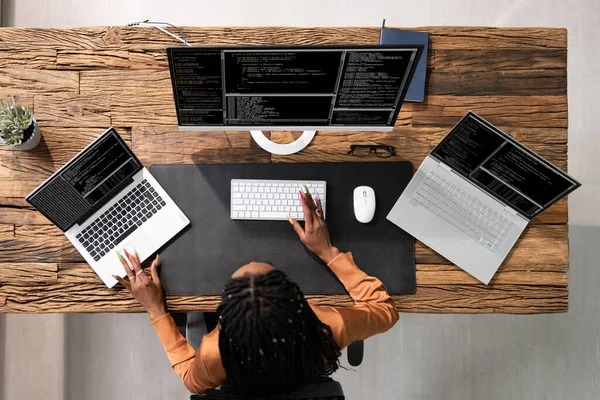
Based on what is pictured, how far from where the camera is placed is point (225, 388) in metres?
1.14

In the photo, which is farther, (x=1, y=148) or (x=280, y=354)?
(x=1, y=148)

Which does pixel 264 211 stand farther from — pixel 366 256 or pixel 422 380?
pixel 422 380

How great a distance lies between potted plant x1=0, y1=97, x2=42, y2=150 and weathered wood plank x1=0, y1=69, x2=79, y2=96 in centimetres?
7

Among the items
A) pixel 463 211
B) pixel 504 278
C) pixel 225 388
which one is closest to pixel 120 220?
pixel 225 388

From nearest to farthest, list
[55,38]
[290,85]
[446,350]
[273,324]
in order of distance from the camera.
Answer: [273,324] → [290,85] → [55,38] → [446,350]

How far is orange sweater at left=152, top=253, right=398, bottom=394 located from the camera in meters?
1.18

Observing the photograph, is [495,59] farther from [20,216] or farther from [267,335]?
[20,216]

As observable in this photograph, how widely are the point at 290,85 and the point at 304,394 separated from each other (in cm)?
71

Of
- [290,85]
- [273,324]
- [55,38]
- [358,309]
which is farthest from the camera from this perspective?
[55,38]

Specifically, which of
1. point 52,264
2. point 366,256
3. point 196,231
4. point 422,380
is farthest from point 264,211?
point 422,380


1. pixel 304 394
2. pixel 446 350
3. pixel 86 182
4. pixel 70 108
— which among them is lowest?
pixel 446 350

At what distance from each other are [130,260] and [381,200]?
0.69 m

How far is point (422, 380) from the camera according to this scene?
211cm

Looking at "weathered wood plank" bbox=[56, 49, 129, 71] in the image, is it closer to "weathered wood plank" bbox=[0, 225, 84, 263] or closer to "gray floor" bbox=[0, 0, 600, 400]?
"weathered wood plank" bbox=[0, 225, 84, 263]
